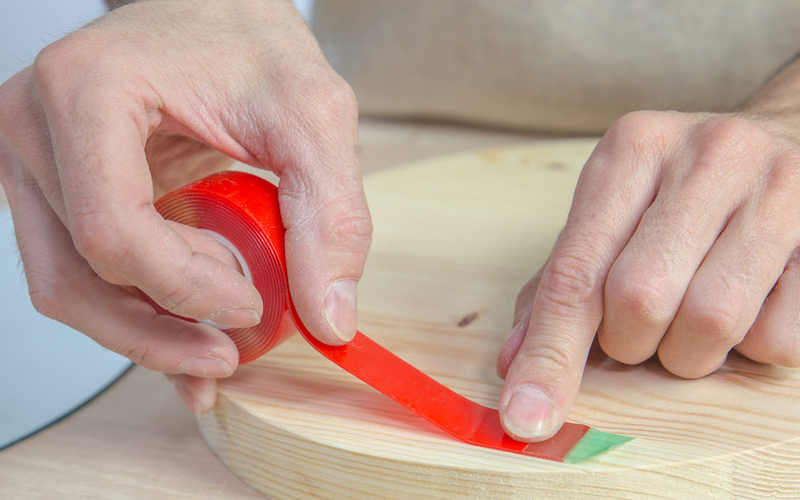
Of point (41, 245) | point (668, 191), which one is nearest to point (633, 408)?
point (668, 191)

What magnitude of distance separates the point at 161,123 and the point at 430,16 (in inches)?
48.9

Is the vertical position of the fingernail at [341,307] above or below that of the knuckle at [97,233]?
below

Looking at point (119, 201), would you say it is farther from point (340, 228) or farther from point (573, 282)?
point (573, 282)

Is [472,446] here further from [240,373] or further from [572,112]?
[572,112]

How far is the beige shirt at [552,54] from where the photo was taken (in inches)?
65.3

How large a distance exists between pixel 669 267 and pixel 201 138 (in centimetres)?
45

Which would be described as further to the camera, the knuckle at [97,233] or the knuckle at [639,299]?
the knuckle at [639,299]

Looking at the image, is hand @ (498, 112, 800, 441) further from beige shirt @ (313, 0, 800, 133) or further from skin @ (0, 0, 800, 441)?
beige shirt @ (313, 0, 800, 133)

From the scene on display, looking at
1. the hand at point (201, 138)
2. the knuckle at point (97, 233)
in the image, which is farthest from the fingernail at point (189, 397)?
the knuckle at point (97, 233)

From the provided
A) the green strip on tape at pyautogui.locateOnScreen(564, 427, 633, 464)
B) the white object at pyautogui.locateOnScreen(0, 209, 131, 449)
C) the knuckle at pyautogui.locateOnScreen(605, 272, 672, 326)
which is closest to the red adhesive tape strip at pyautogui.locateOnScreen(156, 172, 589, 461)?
the green strip on tape at pyautogui.locateOnScreen(564, 427, 633, 464)

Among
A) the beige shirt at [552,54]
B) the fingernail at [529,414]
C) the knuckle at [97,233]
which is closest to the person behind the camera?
the knuckle at [97,233]

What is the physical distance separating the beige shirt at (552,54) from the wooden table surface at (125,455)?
1.01 m

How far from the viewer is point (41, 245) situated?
2.35ft

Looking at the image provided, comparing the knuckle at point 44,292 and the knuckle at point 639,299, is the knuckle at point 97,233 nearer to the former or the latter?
the knuckle at point 44,292
